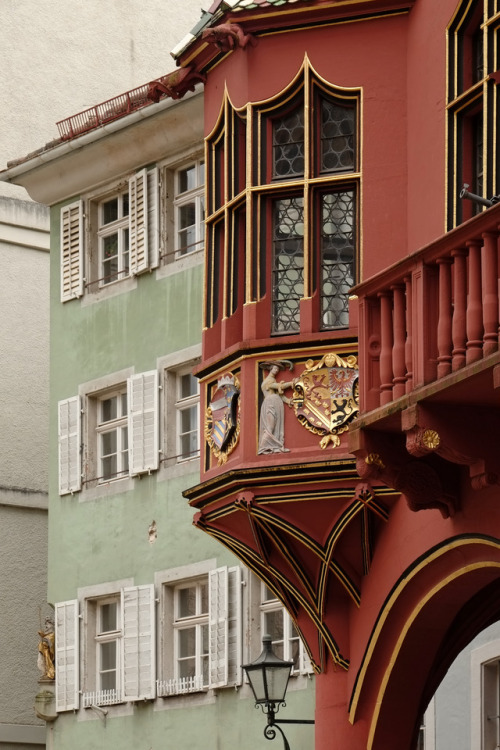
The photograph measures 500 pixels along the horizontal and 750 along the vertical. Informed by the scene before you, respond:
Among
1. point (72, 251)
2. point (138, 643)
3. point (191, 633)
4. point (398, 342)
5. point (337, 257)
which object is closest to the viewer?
point (398, 342)

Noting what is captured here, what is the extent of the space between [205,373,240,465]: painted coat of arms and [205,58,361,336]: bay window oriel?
1.55 feet

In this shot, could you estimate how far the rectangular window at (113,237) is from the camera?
26.0 m

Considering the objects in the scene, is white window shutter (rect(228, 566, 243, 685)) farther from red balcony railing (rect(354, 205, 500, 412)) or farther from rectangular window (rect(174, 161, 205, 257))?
red balcony railing (rect(354, 205, 500, 412))

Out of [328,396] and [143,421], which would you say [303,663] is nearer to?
[143,421]

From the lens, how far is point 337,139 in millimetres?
15031

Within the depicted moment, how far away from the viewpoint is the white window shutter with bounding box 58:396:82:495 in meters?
25.9

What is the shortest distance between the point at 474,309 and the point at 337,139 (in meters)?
3.59

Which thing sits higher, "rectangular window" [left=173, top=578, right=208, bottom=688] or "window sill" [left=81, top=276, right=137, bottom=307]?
"window sill" [left=81, top=276, right=137, bottom=307]

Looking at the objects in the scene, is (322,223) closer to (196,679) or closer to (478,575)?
(478,575)

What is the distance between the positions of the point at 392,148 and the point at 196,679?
9893 millimetres

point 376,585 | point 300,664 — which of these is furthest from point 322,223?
point 300,664

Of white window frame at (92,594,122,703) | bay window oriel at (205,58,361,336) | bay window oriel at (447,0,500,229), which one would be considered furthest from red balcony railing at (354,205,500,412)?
white window frame at (92,594,122,703)

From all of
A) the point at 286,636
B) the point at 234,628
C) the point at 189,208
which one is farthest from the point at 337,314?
the point at 189,208

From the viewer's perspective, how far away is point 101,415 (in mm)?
26047
